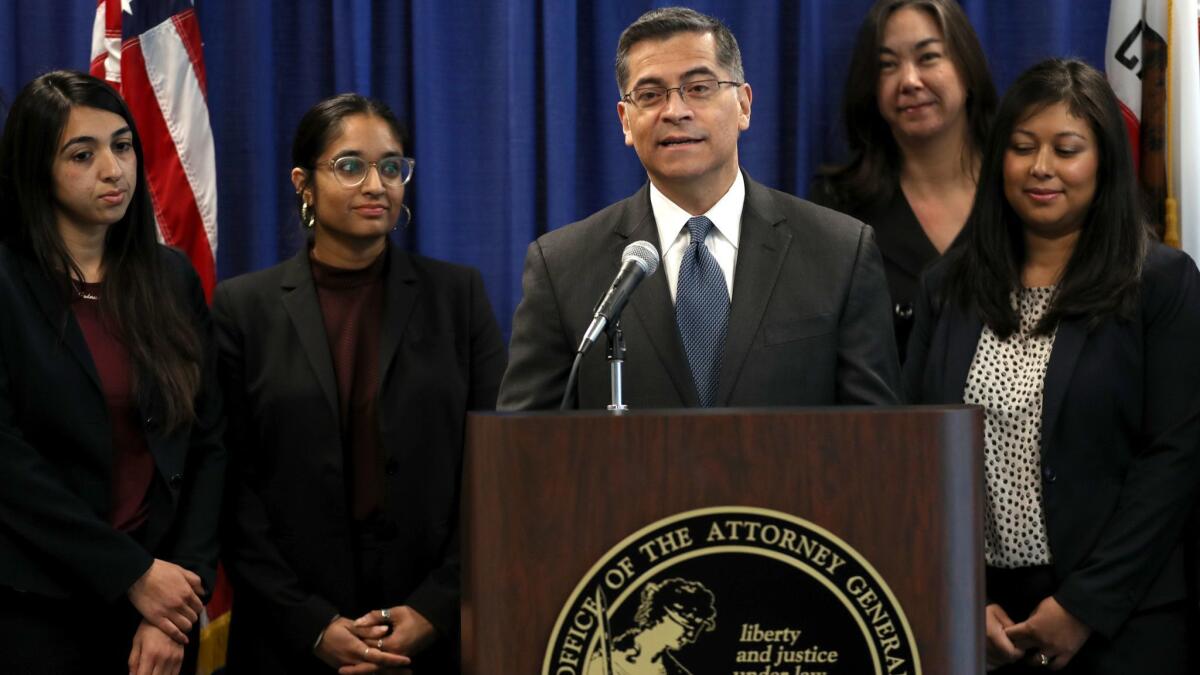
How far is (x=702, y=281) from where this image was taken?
219cm

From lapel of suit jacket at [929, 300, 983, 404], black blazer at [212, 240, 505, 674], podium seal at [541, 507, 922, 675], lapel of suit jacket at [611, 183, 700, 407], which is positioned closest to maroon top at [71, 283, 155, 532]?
black blazer at [212, 240, 505, 674]

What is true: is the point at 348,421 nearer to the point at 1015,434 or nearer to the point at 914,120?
the point at 1015,434

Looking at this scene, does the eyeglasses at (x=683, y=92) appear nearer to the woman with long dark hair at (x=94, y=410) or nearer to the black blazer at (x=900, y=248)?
the black blazer at (x=900, y=248)

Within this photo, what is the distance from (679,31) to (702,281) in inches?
18.0

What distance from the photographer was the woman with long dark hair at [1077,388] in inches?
99.3

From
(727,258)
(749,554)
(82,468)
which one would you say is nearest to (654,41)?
(727,258)

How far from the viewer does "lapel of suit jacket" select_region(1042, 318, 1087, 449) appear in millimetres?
2561

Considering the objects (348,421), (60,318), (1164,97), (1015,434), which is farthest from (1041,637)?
(60,318)

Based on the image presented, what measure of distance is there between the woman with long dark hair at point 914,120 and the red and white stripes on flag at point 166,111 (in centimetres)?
155

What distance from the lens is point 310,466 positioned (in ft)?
9.44

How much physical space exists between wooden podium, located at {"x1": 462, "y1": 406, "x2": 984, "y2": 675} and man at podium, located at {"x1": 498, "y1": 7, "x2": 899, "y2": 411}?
0.61 metres

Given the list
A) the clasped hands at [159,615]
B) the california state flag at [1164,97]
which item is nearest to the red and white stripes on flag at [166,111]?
the clasped hands at [159,615]

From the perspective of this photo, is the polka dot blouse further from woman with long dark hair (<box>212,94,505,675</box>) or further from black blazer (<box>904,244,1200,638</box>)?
woman with long dark hair (<box>212,94,505,675</box>)

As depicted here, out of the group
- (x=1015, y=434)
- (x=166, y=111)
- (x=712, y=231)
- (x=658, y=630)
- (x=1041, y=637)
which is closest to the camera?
(x=658, y=630)
